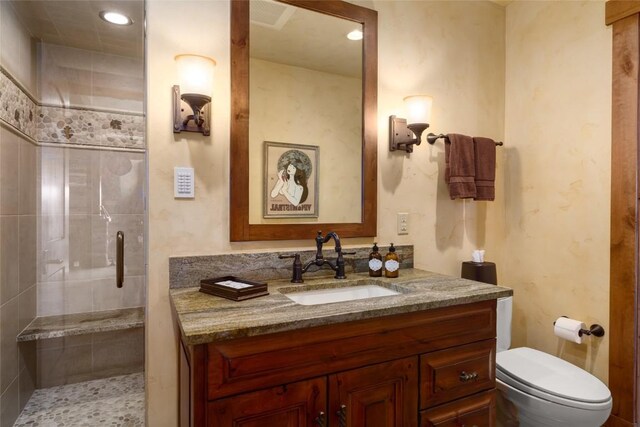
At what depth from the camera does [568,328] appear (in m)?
1.94

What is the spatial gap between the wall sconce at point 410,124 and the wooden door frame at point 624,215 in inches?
36.8

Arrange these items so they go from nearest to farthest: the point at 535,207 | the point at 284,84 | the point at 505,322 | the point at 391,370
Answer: the point at 391,370
the point at 284,84
the point at 505,322
the point at 535,207

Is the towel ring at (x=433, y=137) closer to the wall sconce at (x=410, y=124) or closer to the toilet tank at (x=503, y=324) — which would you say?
the wall sconce at (x=410, y=124)

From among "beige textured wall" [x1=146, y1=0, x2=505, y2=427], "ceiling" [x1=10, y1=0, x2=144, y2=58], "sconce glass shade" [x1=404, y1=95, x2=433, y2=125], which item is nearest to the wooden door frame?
"beige textured wall" [x1=146, y1=0, x2=505, y2=427]

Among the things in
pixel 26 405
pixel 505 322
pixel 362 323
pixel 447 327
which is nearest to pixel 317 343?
pixel 362 323

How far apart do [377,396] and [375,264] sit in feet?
2.08

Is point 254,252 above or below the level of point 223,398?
above

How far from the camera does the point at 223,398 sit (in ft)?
3.32

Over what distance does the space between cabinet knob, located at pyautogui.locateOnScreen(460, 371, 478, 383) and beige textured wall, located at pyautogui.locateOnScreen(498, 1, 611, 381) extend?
98 cm

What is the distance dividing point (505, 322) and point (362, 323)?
116 centimetres

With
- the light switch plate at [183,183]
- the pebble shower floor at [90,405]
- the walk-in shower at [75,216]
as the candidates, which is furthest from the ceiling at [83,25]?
the pebble shower floor at [90,405]

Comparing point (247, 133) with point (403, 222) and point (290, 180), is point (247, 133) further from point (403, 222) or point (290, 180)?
point (403, 222)

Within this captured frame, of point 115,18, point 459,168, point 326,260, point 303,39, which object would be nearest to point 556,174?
point 459,168

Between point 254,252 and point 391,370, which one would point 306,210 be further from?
point 391,370
